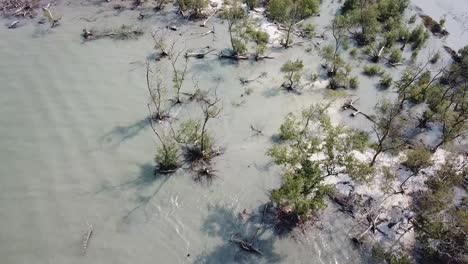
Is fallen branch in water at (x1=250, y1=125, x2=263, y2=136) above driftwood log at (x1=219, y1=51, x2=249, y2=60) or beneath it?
beneath

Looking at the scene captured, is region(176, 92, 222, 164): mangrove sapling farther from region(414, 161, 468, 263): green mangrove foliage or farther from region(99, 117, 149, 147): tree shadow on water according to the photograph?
region(414, 161, 468, 263): green mangrove foliage

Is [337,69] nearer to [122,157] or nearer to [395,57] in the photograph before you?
[395,57]

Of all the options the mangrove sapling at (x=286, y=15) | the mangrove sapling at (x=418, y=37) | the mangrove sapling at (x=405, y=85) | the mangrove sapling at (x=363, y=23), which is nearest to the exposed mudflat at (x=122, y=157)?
the mangrove sapling at (x=286, y=15)

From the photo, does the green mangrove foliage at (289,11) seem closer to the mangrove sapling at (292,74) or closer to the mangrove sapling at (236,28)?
the mangrove sapling at (236,28)

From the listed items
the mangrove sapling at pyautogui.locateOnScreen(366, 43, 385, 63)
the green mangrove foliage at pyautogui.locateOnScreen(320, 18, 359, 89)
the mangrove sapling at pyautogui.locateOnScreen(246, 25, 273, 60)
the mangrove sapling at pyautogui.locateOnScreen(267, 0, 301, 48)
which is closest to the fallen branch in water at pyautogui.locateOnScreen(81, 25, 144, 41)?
the mangrove sapling at pyautogui.locateOnScreen(246, 25, 273, 60)

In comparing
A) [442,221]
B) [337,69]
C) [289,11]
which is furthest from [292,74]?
[442,221]
